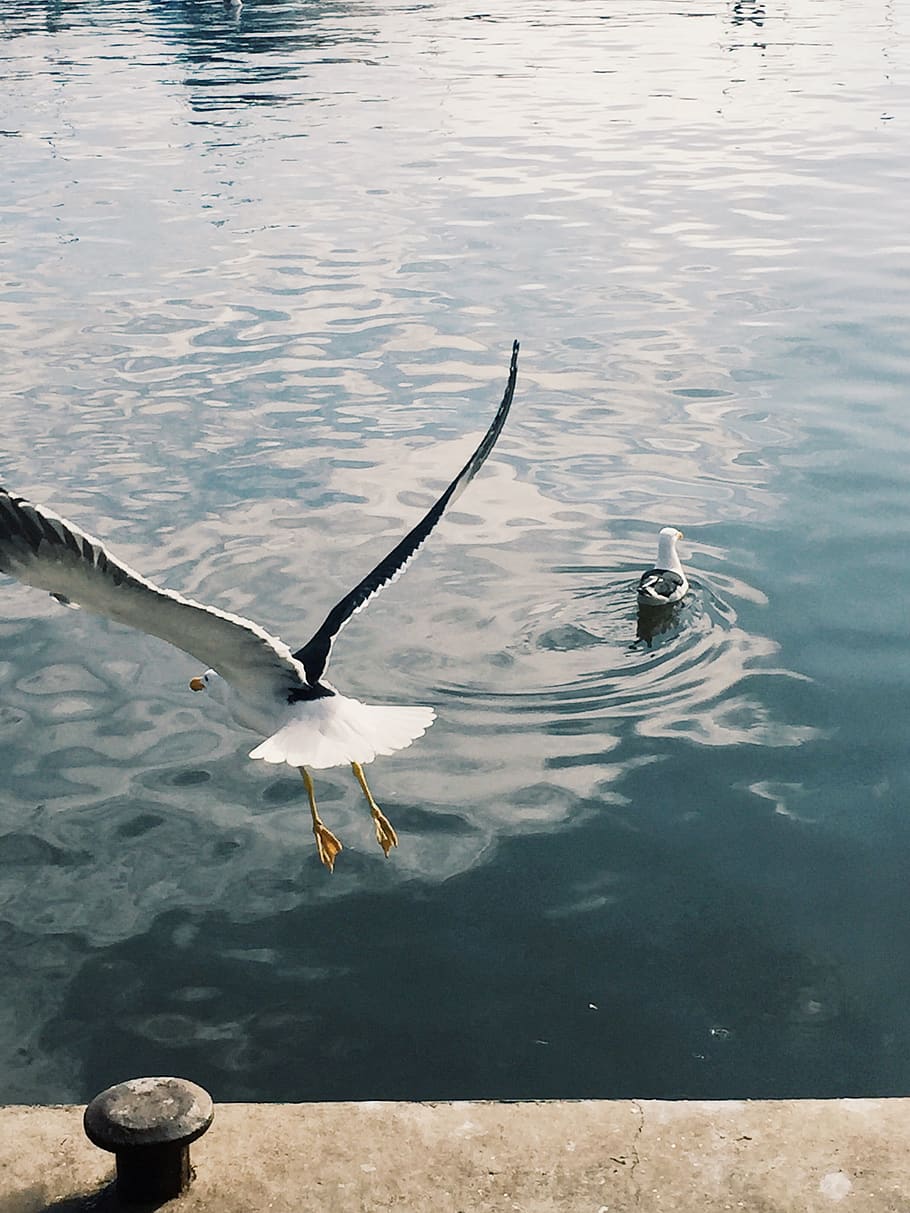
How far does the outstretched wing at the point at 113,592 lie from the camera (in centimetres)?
571

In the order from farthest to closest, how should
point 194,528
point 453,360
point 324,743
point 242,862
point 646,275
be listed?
point 646,275
point 453,360
point 194,528
point 242,862
point 324,743

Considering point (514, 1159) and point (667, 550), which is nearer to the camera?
point (514, 1159)

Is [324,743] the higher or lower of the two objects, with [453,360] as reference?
higher

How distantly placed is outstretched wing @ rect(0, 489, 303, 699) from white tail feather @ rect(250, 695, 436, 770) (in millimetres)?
209

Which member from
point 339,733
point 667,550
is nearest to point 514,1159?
point 339,733

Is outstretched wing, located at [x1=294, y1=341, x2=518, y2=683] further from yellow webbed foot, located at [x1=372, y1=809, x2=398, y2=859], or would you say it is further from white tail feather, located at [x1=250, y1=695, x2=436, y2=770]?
yellow webbed foot, located at [x1=372, y1=809, x2=398, y2=859]

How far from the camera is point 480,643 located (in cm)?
1077

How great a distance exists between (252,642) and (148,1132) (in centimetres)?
236

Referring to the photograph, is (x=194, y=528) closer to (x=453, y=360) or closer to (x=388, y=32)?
(x=453, y=360)

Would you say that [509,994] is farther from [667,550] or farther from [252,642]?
[667,550]

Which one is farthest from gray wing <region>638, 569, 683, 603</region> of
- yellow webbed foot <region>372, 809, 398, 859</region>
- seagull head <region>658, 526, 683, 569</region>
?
yellow webbed foot <region>372, 809, 398, 859</region>

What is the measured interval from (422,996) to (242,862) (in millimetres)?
1553

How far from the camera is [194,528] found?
12.7m

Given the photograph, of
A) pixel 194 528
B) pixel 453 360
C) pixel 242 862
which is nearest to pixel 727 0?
pixel 453 360
